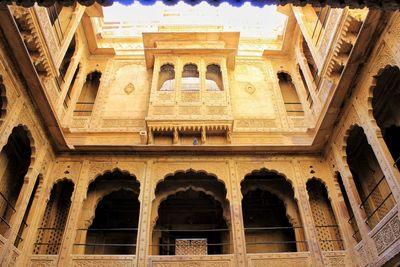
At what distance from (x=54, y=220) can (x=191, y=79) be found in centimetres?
543

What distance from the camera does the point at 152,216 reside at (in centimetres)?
854

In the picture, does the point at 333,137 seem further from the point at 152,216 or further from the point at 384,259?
the point at 152,216

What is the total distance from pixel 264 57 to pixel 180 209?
5.74 metres

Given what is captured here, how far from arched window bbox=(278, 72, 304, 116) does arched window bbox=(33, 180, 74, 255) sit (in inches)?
265

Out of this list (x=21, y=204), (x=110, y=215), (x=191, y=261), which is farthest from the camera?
(x=110, y=215)

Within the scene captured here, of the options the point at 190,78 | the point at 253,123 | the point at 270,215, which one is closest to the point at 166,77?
the point at 190,78

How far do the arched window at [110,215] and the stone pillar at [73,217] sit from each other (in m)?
0.31

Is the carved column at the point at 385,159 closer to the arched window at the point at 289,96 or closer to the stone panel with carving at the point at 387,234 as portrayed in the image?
the stone panel with carving at the point at 387,234

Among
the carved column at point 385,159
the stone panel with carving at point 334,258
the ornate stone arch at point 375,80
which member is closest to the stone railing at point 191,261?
the stone panel with carving at point 334,258

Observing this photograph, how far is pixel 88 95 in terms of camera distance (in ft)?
36.4

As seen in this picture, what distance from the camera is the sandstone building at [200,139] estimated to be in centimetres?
689

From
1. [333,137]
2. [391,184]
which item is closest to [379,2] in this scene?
[391,184]

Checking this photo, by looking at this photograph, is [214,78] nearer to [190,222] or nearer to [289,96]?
[289,96]

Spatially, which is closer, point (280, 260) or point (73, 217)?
point (280, 260)
